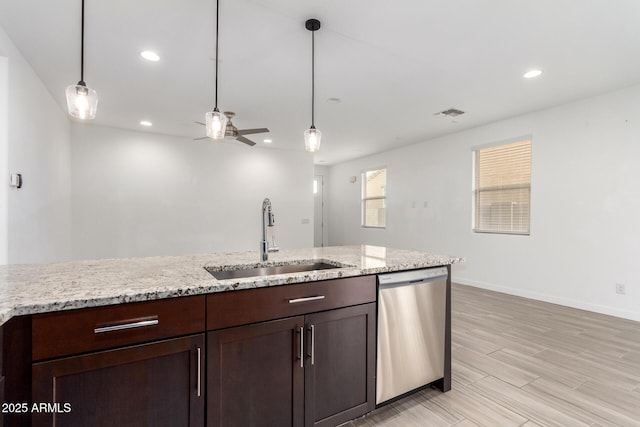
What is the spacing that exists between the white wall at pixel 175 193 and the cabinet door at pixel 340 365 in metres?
4.97

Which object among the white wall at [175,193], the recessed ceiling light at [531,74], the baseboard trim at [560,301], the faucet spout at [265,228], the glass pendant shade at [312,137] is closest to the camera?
the faucet spout at [265,228]

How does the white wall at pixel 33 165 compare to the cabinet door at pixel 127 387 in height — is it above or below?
above

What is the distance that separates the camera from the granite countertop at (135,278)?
1055mm

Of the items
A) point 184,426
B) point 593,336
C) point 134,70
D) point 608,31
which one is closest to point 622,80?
point 608,31

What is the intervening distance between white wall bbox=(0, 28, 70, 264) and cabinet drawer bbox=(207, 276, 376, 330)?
265cm

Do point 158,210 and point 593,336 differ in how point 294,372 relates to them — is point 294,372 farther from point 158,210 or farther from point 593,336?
point 158,210

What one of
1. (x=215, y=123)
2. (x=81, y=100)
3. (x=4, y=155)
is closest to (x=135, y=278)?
(x=81, y=100)

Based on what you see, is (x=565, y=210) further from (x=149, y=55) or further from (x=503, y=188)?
(x=149, y=55)

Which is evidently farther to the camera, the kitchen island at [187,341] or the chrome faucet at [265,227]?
the chrome faucet at [265,227]

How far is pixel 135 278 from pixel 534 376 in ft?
8.99

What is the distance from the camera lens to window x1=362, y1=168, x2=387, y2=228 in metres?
7.22

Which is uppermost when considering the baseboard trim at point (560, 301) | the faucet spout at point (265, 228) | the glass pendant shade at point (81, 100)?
the glass pendant shade at point (81, 100)

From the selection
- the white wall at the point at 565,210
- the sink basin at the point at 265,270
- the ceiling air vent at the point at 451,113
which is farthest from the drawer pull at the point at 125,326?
the ceiling air vent at the point at 451,113

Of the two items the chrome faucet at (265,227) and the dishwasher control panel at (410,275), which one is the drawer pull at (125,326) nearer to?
the chrome faucet at (265,227)
